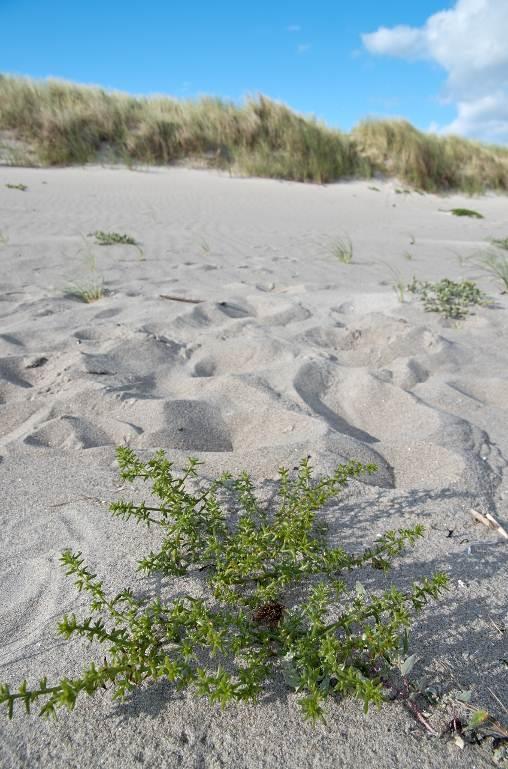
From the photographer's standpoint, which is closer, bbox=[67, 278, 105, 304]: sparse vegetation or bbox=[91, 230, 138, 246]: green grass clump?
bbox=[67, 278, 105, 304]: sparse vegetation

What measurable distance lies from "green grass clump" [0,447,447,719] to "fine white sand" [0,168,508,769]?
0.07 metres

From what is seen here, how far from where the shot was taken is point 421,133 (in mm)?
13453

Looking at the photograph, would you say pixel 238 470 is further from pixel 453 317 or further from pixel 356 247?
pixel 356 247

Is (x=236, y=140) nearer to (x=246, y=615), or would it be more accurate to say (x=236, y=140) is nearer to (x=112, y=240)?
(x=112, y=240)

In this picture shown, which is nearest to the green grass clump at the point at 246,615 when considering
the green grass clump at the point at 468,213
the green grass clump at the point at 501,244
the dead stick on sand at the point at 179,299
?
the dead stick on sand at the point at 179,299

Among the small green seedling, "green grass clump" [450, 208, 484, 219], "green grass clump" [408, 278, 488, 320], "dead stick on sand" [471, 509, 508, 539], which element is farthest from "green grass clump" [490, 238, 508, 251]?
"dead stick on sand" [471, 509, 508, 539]

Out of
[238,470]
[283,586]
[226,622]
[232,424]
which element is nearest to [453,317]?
[232,424]

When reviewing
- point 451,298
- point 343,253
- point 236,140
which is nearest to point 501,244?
point 343,253

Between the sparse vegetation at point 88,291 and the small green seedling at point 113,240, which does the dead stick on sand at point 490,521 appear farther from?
the small green seedling at point 113,240

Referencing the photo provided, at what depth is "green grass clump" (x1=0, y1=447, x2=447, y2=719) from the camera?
3.78ft

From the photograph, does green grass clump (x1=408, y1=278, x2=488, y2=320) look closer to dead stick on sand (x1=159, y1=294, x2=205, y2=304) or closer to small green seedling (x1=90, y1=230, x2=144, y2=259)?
dead stick on sand (x1=159, y1=294, x2=205, y2=304)

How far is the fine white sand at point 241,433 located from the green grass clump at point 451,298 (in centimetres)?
10

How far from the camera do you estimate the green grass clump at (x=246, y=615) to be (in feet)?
3.78

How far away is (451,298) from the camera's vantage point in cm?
398
